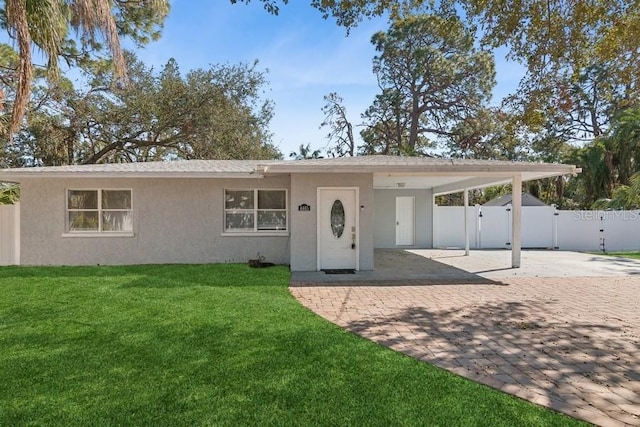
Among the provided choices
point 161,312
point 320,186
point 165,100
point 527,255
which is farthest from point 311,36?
point 165,100

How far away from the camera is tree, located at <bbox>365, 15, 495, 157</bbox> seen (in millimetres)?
25562

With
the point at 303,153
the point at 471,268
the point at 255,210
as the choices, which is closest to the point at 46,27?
the point at 255,210

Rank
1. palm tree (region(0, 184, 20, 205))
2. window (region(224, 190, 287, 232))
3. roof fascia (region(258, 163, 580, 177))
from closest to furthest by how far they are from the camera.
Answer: roof fascia (region(258, 163, 580, 177))
window (region(224, 190, 287, 232))
palm tree (region(0, 184, 20, 205))

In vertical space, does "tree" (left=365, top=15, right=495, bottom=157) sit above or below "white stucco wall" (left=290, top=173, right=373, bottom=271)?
above

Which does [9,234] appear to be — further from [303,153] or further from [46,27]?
[303,153]

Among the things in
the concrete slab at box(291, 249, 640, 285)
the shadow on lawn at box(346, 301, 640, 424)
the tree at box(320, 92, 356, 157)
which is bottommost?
the shadow on lawn at box(346, 301, 640, 424)

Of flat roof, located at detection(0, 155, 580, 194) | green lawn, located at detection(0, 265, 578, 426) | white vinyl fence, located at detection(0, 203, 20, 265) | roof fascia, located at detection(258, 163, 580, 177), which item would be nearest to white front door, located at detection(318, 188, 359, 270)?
flat roof, located at detection(0, 155, 580, 194)

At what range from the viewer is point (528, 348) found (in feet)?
17.3

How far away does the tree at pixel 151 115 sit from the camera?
20.8m

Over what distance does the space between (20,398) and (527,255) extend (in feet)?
51.3

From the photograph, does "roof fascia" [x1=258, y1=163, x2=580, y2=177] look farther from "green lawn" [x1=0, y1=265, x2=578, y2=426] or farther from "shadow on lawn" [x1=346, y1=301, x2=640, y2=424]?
"shadow on lawn" [x1=346, y1=301, x2=640, y2=424]

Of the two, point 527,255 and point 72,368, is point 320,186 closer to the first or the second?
point 72,368

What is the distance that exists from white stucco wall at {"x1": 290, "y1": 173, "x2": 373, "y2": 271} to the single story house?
27 millimetres

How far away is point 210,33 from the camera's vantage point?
472 inches
